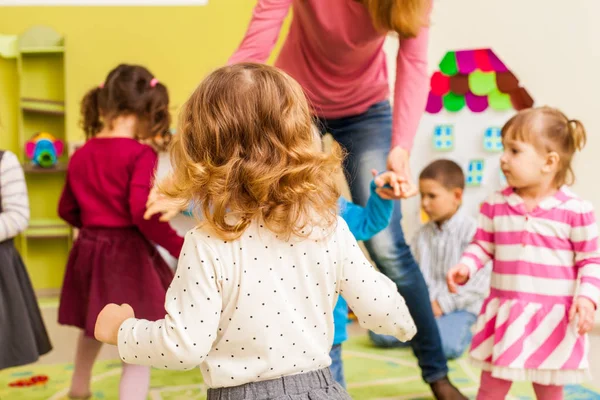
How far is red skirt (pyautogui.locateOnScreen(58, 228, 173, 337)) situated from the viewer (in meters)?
1.85

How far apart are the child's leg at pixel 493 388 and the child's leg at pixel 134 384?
84 cm

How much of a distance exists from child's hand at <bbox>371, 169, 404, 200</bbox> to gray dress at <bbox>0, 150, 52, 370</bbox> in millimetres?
1022

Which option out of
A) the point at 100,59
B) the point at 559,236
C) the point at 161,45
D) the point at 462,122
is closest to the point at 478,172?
the point at 462,122

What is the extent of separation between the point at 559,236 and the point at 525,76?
4.63 ft

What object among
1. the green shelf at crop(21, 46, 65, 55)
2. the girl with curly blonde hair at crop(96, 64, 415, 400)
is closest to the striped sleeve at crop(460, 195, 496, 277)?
the girl with curly blonde hair at crop(96, 64, 415, 400)

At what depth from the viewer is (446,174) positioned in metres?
2.91

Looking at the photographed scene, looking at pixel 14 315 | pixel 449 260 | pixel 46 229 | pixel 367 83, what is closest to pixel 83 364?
pixel 14 315

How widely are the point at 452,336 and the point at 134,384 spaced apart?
125 centimetres

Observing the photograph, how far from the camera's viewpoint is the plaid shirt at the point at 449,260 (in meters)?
2.84

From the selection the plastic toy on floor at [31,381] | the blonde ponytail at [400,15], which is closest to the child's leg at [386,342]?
the plastic toy on floor at [31,381]

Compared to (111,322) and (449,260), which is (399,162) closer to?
(111,322)

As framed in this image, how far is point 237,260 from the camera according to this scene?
1002mm

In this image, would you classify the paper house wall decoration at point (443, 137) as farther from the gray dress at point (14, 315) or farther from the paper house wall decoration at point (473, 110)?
the gray dress at point (14, 315)

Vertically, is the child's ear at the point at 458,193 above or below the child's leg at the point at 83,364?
above
